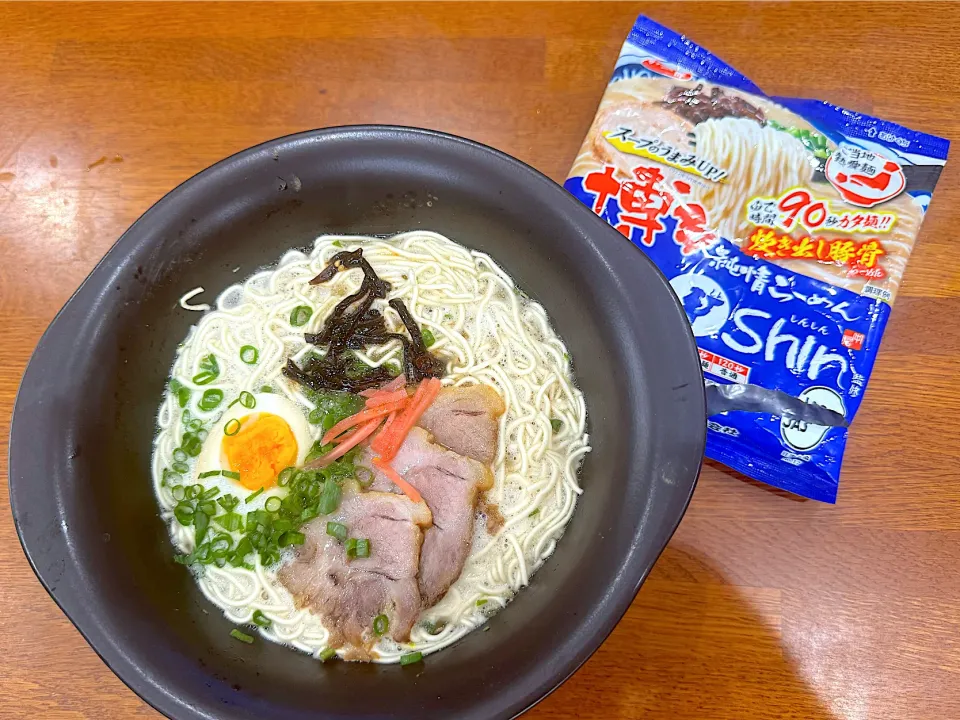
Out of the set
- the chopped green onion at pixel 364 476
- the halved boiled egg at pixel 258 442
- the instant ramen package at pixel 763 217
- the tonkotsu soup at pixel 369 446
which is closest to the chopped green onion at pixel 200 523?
the tonkotsu soup at pixel 369 446

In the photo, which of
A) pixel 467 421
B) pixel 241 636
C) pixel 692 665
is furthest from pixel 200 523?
pixel 692 665

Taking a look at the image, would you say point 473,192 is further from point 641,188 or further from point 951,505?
point 951,505

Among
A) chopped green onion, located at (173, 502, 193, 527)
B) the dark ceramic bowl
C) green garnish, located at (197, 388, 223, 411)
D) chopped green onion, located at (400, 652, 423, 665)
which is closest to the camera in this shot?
the dark ceramic bowl

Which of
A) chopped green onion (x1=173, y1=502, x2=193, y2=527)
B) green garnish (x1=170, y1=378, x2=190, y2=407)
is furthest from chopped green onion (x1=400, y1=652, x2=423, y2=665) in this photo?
green garnish (x1=170, y1=378, x2=190, y2=407)

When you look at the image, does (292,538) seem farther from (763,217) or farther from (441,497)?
(763,217)

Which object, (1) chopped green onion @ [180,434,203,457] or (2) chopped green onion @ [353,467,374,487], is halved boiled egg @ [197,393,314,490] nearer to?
(1) chopped green onion @ [180,434,203,457]

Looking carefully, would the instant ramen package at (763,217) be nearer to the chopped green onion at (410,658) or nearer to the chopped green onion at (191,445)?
the chopped green onion at (410,658)

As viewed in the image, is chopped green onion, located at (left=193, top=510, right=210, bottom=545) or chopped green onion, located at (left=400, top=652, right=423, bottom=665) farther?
chopped green onion, located at (left=193, top=510, right=210, bottom=545)

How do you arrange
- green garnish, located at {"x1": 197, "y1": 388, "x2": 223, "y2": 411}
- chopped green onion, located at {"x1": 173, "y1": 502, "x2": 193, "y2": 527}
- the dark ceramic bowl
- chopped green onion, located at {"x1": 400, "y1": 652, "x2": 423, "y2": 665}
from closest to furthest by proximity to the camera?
the dark ceramic bowl
chopped green onion, located at {"x1": 400, "y1": 652, "x2": 423, "y2": 665}
chopped green onion, located at {"x1": 173, "y1": 502, "x2": 193, "y2": 527}
green garnish, located at {"x1": 197, "y1": 388, "x2": 223, "y2": 411}
